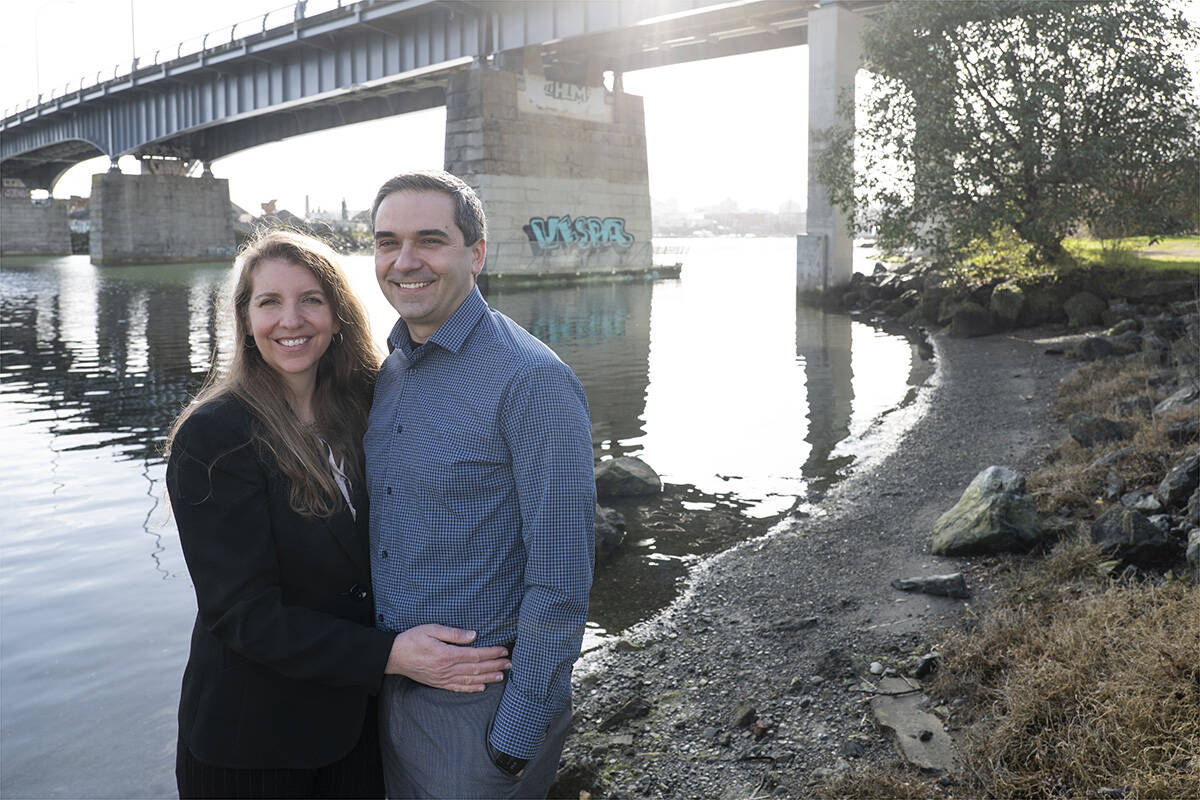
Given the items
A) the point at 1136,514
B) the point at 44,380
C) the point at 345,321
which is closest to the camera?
the point at 345,321

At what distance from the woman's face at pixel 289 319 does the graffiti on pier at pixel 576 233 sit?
43.9 m

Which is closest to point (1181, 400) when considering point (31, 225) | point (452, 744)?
point (452, 744)

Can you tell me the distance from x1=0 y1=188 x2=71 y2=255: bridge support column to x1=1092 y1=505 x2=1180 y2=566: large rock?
105955 mm

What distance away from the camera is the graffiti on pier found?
4706 centimetres

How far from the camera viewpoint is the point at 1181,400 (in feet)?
30.7

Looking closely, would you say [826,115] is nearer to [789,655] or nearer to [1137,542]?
[1137,542]

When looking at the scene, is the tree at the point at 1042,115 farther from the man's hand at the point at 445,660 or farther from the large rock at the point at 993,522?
the man's hand at the point at 445,660

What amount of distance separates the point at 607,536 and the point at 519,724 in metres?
5.56

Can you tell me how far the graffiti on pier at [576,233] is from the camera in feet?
154

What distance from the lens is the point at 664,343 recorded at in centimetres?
2350

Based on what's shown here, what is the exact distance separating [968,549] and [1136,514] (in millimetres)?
1170

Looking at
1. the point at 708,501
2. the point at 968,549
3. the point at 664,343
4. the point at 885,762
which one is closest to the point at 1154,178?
the point at 664,343

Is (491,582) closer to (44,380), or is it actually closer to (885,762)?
(885,762)

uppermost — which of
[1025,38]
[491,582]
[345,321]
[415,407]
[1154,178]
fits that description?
[1025,38]
